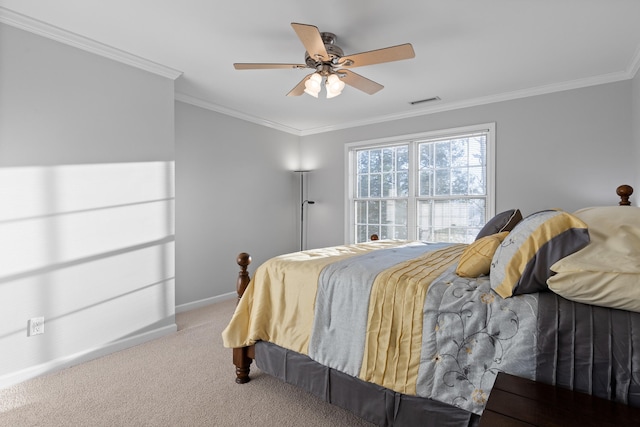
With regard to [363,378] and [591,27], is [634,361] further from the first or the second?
[591,27]

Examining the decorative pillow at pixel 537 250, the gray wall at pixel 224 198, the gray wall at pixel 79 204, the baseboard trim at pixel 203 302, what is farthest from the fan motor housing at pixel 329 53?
the baseboard trim at pixel 203 302

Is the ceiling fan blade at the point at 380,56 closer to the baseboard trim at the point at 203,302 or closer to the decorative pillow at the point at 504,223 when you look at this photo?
the decorative pillow at the point at 504,223

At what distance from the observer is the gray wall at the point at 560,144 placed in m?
3.32

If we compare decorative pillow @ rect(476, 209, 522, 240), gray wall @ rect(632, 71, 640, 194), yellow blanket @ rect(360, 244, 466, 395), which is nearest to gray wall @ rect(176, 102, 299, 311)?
yellow blanket @ rect(360, 244, 466, 395)

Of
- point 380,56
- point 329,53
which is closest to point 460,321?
point 380,56

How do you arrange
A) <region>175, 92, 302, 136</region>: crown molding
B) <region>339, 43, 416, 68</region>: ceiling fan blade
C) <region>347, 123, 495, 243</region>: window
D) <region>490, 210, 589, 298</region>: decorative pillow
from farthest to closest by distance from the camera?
<region>347, 123, 495, 243</region>: window, <region>175, 92, 302, 136</region>: crown molding, <region>339, 43, 416, 68</region>: ceiling fan blade, <region>490, 210, 589, 298</region>: decorative pillow

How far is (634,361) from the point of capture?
1136 millimetres

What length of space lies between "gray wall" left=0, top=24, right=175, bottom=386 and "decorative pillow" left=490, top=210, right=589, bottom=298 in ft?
9.54

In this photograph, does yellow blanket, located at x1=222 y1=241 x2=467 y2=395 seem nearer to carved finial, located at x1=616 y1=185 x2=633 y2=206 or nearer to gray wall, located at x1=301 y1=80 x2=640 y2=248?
carved finial, located at x1=616 y1=185 x2=633 y2=206

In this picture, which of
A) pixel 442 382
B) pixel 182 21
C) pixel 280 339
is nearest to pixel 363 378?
pixel 442 382

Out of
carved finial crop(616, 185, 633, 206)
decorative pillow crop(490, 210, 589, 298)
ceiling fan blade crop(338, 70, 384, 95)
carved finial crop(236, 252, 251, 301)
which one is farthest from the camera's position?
carved finial crop(616, 185, 633, 206)

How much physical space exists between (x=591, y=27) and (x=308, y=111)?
2992 mm

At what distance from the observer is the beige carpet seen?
191 cm

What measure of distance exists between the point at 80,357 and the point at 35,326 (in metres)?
0.42
